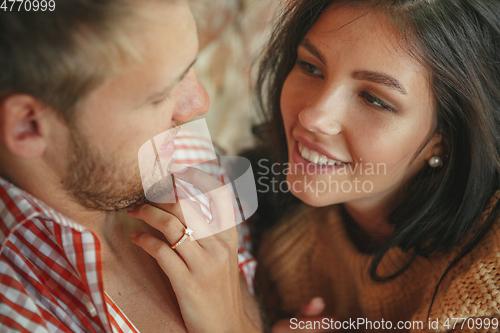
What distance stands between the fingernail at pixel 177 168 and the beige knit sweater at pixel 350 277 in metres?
0.32

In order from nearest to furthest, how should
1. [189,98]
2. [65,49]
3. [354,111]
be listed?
[65,49] → [189,98] → [354,111]

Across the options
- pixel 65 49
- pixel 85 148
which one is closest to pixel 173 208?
pixel 85 148

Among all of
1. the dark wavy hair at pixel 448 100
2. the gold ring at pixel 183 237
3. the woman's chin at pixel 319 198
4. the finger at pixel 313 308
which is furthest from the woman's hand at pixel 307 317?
the gold ring at pixel 183 237

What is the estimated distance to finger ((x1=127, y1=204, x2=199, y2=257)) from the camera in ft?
1.68

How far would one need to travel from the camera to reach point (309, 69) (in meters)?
0.68

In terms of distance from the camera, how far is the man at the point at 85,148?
1.12ft

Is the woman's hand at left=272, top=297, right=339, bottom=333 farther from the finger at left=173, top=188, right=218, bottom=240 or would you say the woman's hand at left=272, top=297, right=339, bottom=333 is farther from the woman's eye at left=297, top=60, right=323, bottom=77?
the woman's eye at left=297, top=60, right=323, bottom=77

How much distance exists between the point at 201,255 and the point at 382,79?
38 centimetres

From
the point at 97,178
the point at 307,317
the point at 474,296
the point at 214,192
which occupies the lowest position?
the point at 307,317

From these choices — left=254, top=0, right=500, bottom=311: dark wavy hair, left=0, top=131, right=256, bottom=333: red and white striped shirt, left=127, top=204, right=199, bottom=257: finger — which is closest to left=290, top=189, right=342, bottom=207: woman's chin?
left=254, top=0, right=500, bottom=311: dark wavy hair

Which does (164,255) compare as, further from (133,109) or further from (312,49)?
(312,49)

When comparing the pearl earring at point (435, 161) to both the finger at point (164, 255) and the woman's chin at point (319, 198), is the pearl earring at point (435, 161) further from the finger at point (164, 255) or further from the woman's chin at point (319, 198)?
the finger at point (164, 255)

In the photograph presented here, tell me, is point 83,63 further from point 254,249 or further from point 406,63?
point 254,249

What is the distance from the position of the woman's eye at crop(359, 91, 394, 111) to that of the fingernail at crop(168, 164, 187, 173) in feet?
1.05
